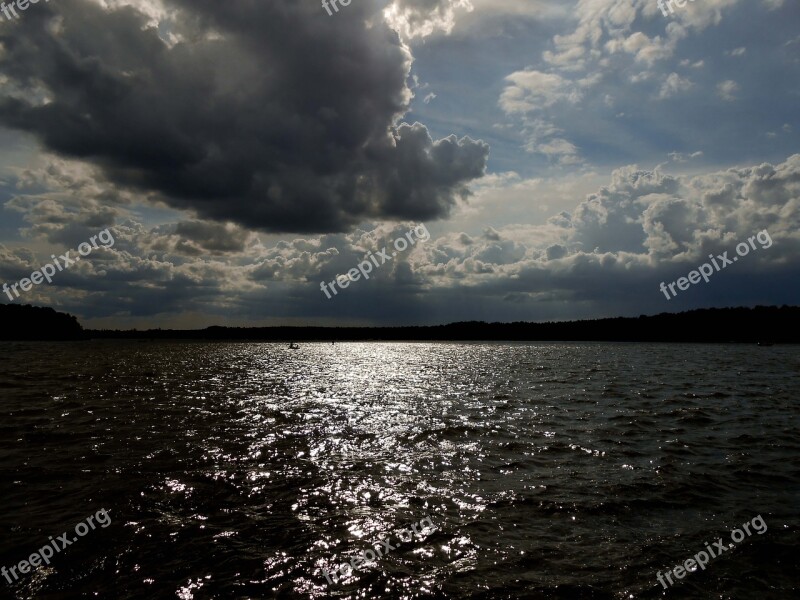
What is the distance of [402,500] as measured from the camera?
14547mm

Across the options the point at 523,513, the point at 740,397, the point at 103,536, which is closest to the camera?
the point at 103,536

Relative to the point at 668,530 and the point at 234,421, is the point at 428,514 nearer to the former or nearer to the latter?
the point at 668,530

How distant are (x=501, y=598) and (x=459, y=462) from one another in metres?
9.83

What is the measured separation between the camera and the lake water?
992 centimetres

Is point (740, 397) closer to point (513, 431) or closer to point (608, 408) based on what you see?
point (608, 408)

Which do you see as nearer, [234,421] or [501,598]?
[501,598]

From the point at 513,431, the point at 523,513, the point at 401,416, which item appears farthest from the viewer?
the point at 401,416

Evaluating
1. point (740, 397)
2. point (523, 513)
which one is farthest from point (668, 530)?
point (740, 397)

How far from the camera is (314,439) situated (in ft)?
76.6

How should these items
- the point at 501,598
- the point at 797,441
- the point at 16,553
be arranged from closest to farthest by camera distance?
1. the point at 501,598
2. the point at 16,553
3. the point at 797,441

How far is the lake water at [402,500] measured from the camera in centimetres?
992

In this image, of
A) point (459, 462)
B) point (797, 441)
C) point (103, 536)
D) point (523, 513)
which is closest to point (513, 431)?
point (459, 462)

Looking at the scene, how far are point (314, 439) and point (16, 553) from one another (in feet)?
44.0

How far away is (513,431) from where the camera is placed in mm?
24859
